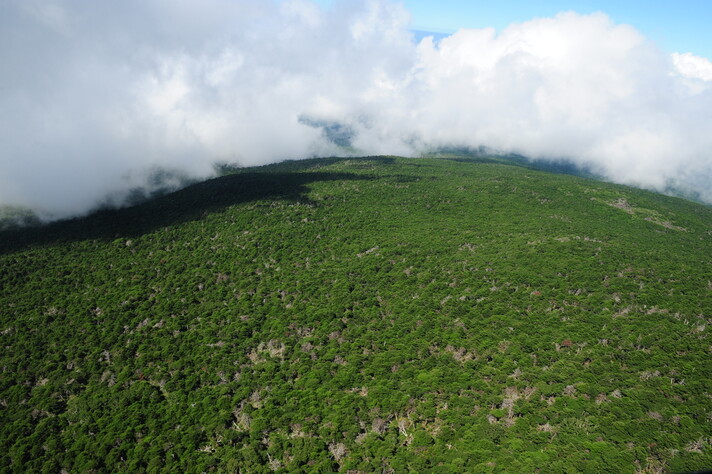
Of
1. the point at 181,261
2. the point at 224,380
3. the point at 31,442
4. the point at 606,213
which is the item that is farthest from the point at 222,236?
the point at 606,213

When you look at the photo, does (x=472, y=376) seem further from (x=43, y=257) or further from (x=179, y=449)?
(x=43, y=257)

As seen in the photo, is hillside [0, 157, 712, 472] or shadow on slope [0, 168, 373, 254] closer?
hillside [0, 157, 712, 472]

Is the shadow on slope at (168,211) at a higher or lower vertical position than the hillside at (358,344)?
higher

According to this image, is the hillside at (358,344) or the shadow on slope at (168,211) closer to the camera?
the hillside at (358,344)

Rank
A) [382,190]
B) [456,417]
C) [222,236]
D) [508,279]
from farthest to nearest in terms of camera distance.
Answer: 1. [382,190]
2. [222,236]
3. [508,279]
4. [456,417]

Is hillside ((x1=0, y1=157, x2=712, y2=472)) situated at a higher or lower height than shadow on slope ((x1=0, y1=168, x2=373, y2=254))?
lower
